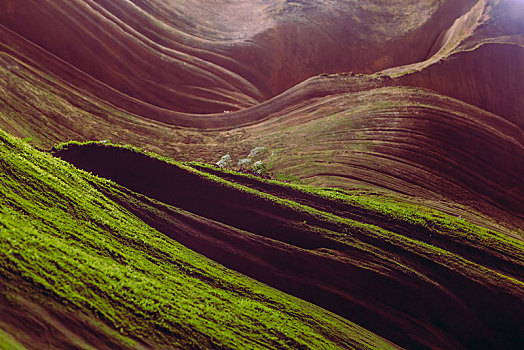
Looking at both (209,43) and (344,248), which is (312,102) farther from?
(344,248)

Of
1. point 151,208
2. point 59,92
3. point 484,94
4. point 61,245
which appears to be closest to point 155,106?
point 59,92

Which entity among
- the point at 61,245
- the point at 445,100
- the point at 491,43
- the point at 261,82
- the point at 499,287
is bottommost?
the point at 61,245

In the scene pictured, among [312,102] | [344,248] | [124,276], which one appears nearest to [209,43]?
[312,102]

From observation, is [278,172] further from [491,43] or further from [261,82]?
[491,43]

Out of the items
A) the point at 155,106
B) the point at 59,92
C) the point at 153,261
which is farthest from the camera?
the point at 155,106

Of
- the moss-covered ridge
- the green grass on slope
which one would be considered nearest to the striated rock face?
the moss-covered ridge

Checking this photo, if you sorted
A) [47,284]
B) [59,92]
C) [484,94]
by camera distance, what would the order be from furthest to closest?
[484,94] → [59,92] → [47,284]

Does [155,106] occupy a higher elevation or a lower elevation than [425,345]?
higher

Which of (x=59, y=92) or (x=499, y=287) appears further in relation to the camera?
(x=59, y=92)

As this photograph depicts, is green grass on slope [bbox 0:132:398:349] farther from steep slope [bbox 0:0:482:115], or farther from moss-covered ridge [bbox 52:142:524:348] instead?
steep slope [bbox 0:0:482:115]
